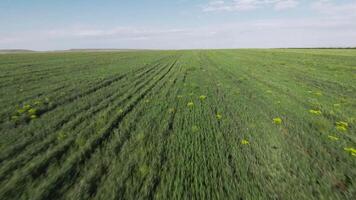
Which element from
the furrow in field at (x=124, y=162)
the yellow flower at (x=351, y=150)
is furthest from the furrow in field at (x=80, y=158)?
the yellow flower at (x=351, y=150)

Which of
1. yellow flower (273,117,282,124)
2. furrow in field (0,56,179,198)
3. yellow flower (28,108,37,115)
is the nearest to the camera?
furrow in field (0,56,179,198)

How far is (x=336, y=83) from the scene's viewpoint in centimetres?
1098

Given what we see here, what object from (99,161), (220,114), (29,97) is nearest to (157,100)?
(220,114)

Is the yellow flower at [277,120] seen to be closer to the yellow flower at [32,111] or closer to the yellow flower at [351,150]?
the yellow flower at [351,150]

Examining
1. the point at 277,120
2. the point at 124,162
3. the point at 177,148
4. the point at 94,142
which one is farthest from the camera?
the point at 277,120

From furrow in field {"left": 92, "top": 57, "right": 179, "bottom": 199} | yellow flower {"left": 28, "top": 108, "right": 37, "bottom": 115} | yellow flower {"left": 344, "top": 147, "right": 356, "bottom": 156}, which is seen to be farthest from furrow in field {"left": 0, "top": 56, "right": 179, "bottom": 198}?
yellow flower {"left": 344, "top": 147, "right": 356, "bottom": 156}

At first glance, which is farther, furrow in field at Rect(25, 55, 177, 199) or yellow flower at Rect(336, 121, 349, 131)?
yellow flower at Rect(336, 121, 349, 131)

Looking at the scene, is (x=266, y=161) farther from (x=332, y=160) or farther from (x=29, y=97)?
(x=29, y=97)

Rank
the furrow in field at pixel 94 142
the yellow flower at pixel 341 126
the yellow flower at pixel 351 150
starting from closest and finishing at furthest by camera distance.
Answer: the furrow in field at pixel 94 142 < the yellow flower at pixel 351 150 < the yellow flower at pixel 341 126

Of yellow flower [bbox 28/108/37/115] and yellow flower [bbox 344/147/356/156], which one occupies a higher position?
yellow flower [bbox 28/108/37/115]

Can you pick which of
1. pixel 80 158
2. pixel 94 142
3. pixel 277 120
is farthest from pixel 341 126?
pixel 80 158

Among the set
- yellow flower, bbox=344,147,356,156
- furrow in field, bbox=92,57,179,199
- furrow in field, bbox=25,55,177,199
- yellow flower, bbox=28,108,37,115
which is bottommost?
yellow flower, bbox=344,147,356,156

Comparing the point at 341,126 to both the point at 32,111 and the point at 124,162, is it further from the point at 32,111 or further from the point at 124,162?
the point at 32,111

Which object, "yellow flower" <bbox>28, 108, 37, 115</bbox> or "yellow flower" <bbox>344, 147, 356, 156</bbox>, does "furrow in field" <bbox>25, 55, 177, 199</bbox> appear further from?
"yellow flower" <bbox>344, 147, 356, 156</bbox>
